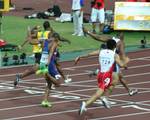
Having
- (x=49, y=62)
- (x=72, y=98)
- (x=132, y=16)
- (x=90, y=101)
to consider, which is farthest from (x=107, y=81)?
(x=132, y=16)

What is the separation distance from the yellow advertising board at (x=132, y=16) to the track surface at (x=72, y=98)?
7.32 metres

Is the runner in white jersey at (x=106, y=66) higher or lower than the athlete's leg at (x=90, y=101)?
higher

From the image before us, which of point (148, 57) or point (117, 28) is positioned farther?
point (117, 28)

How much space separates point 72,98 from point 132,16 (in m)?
13.1

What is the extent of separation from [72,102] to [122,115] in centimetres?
187

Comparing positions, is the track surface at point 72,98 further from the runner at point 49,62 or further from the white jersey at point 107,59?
the white jersey at point 107,59

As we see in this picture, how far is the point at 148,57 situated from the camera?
78.1 ft

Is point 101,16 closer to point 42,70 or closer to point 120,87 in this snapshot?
point 120,87

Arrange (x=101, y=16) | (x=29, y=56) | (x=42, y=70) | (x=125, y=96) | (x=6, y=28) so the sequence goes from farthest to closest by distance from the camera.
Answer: (x=6, y=28), (x=101, y=16), (x=29, y=56), (x=125, y=96), (x=42, y=70)

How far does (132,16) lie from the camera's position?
29266mm

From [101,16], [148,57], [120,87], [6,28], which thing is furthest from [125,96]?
[6,28]

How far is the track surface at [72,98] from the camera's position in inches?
577

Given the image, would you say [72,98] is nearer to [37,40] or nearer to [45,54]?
[45,54]

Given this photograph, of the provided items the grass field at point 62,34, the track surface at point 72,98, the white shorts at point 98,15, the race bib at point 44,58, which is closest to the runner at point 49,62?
the race bib at point 44,58
